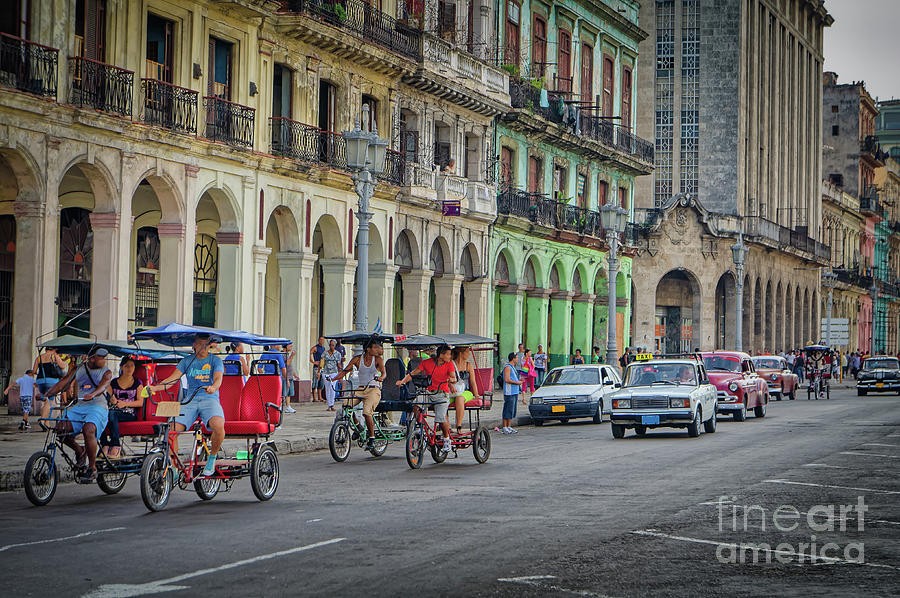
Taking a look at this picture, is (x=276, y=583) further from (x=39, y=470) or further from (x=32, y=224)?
(x=32, y=224)

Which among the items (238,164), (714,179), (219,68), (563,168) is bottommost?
(238,164)

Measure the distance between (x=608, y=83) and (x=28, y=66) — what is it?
33.6 meters

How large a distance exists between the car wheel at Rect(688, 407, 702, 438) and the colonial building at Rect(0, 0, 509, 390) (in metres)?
11.1

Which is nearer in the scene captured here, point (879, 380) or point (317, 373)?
point (317, 373)

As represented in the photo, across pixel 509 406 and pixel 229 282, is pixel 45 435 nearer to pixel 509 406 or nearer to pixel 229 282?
pixel 229 282

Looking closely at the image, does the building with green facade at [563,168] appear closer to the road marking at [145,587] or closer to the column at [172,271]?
the column at [172,271]

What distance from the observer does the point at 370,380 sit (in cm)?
2048

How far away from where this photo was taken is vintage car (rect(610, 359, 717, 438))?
25.3 m

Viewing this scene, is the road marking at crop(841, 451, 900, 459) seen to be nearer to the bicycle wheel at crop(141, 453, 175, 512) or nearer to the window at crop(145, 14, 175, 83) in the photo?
the bicycle wheel at crop(141, 453, 175, 512)

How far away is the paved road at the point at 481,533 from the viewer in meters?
9.44

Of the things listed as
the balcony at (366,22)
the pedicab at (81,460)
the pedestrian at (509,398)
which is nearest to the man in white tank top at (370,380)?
the pedicab at (81,460)

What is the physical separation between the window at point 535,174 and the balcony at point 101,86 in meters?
22.6

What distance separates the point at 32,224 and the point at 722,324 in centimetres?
5024

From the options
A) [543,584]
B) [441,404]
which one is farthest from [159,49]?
[543,584]
